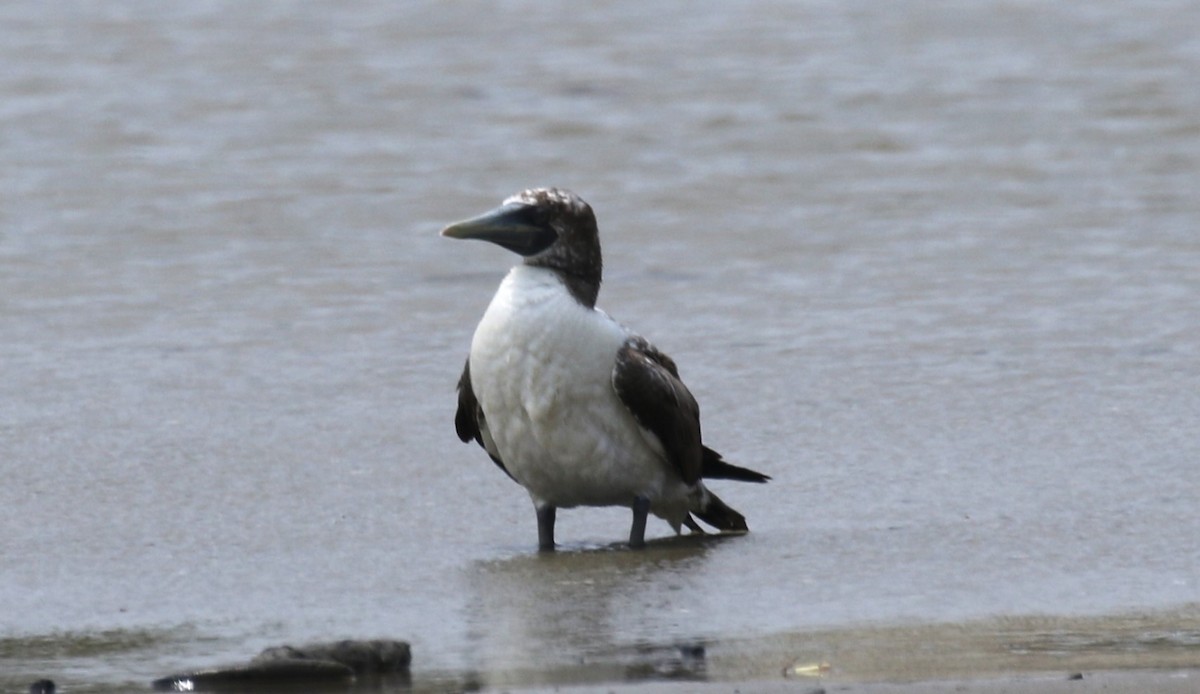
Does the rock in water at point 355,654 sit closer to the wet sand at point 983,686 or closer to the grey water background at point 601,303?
the grey water background at point 601,303

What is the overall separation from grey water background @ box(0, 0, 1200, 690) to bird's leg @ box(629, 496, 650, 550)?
4.4 inches

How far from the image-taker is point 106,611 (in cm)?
538

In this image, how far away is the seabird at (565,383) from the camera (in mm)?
6133

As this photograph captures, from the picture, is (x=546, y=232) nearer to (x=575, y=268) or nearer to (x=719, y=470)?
(x=575, y=268)

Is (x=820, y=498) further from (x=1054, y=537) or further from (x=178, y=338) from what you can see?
(x=178, y=338)

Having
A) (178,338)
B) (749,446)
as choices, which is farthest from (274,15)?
(749,446)

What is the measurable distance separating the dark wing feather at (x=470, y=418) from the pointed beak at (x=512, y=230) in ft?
1.21

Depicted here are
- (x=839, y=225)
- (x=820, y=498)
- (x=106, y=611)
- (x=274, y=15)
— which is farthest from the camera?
(x=274, y=15)

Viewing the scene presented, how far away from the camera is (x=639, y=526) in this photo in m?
6.27

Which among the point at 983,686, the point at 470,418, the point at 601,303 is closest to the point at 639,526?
the point at 470,418

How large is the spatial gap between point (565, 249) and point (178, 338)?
3867 millimetres

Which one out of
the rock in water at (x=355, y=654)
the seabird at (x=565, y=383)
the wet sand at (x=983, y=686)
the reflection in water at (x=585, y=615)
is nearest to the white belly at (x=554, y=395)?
the seabird at (x=565, y=383)

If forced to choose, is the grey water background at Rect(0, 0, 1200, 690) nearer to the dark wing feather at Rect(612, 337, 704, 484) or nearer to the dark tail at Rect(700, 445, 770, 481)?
the dark tail at Rect(700, 445, 770, 481)

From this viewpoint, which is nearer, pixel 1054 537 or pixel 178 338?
pixel 1054 537
